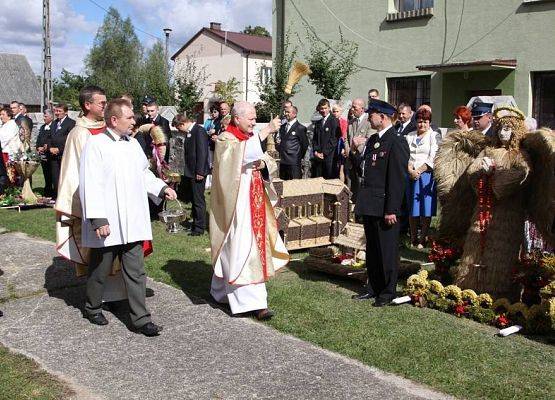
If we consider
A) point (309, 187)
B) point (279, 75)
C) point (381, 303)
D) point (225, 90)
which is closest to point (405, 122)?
point (309, 187)

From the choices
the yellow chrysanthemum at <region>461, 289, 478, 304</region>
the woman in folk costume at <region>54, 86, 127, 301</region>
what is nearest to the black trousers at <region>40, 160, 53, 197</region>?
the woman in folk costume at <region>54, 86, 127, 301</region>

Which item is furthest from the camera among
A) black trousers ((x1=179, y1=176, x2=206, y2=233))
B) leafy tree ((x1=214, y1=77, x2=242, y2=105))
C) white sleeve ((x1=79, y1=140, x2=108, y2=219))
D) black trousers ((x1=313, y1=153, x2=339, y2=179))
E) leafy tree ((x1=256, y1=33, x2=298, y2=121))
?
leafy tree ((x1=214, y1=77, x2=242, y2=105))

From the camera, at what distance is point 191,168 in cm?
1025

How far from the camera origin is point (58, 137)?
43.5 ft

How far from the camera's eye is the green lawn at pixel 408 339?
4723 millimetres

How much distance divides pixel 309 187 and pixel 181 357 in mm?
4270

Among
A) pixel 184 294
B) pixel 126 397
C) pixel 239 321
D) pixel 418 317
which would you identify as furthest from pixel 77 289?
pixel 418 317

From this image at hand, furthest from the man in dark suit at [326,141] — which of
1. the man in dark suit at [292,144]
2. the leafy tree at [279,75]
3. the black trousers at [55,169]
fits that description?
the leafy tree at [279,75]

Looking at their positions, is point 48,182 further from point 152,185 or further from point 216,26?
point 216,26

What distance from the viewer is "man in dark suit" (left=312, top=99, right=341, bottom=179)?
11547 mm

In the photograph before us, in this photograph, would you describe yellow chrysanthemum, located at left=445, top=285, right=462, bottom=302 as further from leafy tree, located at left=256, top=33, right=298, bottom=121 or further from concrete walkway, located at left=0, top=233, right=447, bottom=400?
leafy tree, located at left=256, top=33, right=298, bottom=121

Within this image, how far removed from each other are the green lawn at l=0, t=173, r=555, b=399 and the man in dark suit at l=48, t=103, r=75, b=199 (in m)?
6.28

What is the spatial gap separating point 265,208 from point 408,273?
2044 millimetres

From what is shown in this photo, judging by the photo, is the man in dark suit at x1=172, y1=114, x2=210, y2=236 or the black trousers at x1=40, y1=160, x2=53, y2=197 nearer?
the man in dark suit at x1=172, y1=114, x2=210, y2=236
